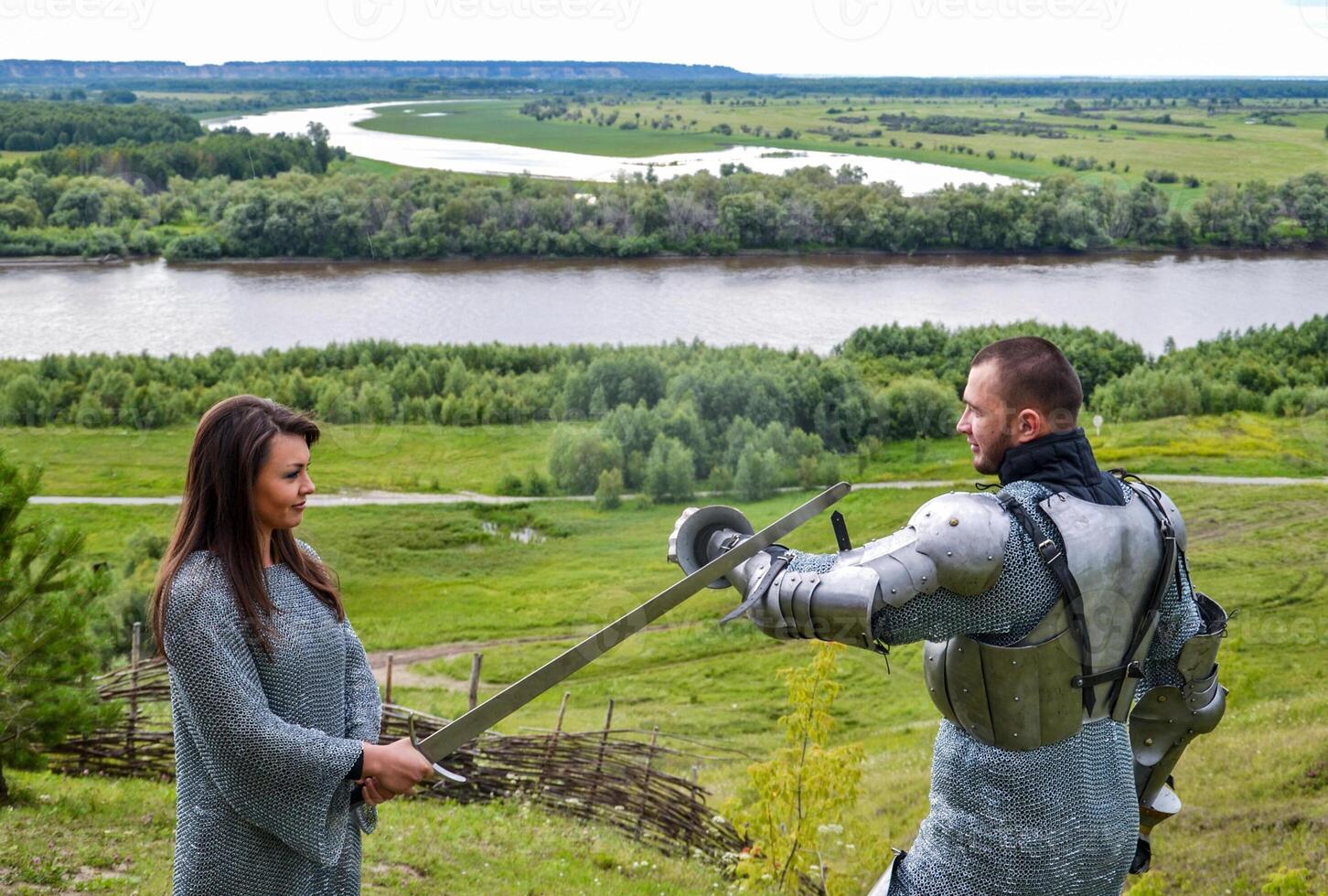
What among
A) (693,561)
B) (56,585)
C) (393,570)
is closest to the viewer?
(693,561)

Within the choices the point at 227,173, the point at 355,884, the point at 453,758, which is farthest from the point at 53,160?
the point at 355,884

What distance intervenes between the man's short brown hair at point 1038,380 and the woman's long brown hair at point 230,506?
7.12 ft

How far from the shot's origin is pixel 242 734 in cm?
331

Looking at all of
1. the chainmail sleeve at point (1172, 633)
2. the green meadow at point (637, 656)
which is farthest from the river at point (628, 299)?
the chainmail sleeve at point (1172, 633)

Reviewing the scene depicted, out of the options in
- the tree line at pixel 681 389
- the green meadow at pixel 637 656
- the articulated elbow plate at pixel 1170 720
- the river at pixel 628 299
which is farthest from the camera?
the river at pixel 628 299

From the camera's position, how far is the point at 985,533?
3.38m

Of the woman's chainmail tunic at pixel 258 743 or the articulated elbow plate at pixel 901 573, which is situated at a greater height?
the articulated elbow plate at pixel 901 573

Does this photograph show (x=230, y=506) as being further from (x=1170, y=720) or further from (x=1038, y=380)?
(x=1170, y=720)

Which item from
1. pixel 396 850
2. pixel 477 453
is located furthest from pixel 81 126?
pixel 396 850

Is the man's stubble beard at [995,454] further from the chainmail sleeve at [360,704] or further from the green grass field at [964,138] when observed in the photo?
the green grass field at [964,138]

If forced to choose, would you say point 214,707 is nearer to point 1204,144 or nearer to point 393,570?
point 393,570

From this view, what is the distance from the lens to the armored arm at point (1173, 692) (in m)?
3.95

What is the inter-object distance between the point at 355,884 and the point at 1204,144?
10511cm

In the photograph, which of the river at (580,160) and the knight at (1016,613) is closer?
the knight at (1016,613)
